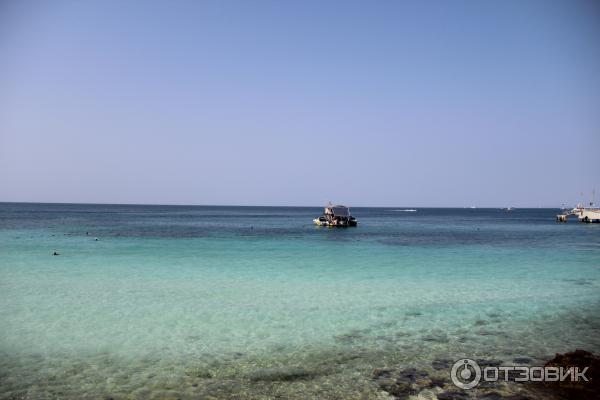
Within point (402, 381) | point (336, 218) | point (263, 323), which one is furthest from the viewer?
point (336, 218)

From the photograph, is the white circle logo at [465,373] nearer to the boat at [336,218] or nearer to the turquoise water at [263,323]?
the turquoise water at [263,323]

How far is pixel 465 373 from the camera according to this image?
28.2ft

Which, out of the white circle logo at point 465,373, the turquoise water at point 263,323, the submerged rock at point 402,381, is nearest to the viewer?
the submerged rock at point 402,381

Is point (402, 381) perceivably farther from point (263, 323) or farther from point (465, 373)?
point (263, 323)

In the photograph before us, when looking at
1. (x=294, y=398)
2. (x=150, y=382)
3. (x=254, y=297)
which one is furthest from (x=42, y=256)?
(x=294, y=398)

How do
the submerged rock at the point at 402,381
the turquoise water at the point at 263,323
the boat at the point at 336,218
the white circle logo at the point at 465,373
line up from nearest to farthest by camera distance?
the submerged rock at the point at 402,381, the white circle logo at the point at 465,373, the turquoise water at the point at 263,323, the boat at the point at 336,218

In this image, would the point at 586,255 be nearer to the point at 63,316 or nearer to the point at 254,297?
the point at 254,297

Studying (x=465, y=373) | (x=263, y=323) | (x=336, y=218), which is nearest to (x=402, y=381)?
(x=465, y=373)

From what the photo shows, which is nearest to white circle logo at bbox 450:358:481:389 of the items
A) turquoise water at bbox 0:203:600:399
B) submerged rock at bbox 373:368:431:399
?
turquoise water at bbox 0:203:600:399

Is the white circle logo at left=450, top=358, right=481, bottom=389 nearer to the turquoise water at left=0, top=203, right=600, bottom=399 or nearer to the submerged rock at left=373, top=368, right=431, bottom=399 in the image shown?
the turquoise water at left=0, top=203, right=600, bottom=399

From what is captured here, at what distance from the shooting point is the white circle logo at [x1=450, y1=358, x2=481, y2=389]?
8.12 metres

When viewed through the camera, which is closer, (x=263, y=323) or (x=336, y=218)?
(x=263, y=323)

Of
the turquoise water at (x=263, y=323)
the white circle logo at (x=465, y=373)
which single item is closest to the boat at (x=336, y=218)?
the turquoise water at (x=263, y=323)

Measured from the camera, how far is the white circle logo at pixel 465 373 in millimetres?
8117
